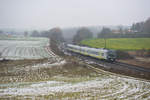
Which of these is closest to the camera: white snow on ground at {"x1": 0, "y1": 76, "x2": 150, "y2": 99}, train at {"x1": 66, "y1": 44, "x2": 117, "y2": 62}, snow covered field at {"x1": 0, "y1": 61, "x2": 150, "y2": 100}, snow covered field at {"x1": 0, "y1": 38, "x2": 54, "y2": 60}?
snow covered field at {"x1": 0, "y1": 61, "x2": 150, "y2": 100}

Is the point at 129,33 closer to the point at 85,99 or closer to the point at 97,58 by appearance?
the point at 97,58

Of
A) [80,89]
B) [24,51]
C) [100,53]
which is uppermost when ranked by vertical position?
[100,53]

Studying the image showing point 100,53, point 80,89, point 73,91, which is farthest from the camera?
point 100,53

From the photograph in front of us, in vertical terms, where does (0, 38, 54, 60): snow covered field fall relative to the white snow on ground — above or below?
above

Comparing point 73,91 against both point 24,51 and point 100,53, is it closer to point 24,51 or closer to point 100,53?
point 100,53

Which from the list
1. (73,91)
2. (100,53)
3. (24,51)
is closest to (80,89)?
(73,91)

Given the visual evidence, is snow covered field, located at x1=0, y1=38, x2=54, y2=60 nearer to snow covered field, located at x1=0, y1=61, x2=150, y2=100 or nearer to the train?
the train

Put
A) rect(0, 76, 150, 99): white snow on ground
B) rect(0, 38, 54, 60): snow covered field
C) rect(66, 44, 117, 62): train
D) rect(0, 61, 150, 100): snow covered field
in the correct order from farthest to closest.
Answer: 1. rect(0, 38, 54, 60): snow covered field
2. rect(66, 44, 117, 62): train
3. rect(0, 76, 150, 99): white snow on ground
4. rect(0, 61, 150, 100): snow covered field

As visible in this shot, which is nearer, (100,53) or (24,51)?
(100,53)

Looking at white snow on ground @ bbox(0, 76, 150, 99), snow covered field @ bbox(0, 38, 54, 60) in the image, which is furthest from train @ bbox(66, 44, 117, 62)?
white snow on ground @ bbox(0, 76, 150, 99)

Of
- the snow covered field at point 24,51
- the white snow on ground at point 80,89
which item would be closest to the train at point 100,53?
the snow covered field at point 24,51

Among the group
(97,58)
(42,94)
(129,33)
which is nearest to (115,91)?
(42,94)

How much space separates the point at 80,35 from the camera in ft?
319

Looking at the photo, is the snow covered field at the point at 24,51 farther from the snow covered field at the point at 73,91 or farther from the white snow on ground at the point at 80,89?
the white snow on ground at the point at 80,89
